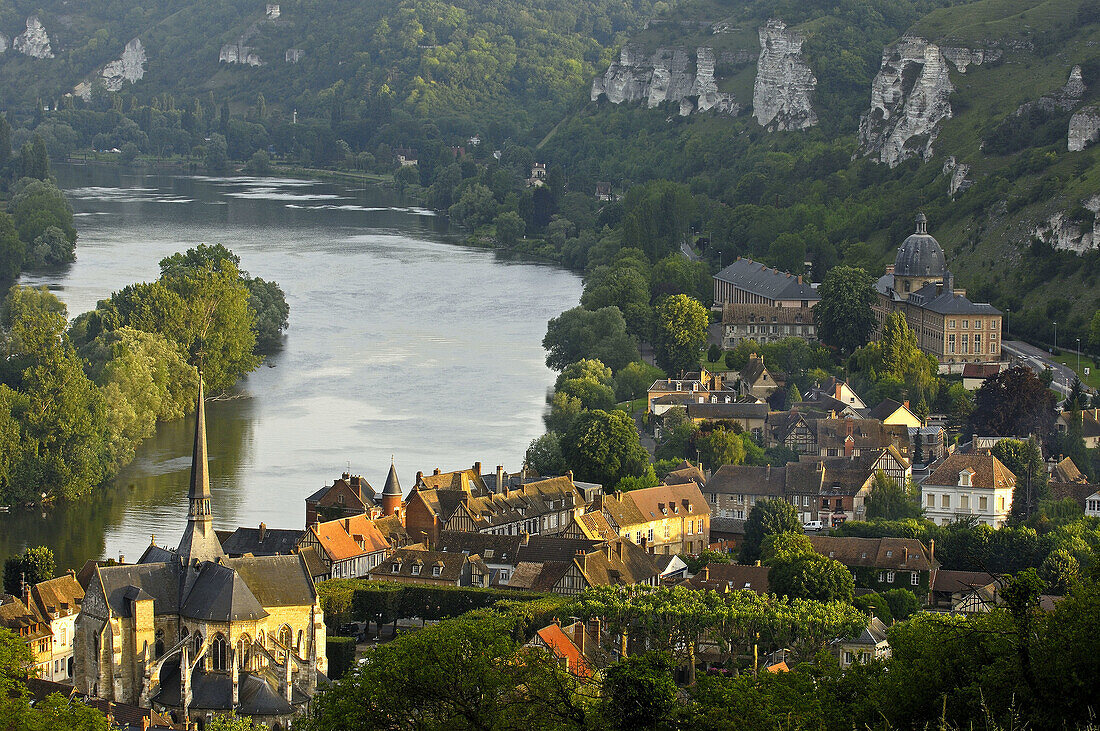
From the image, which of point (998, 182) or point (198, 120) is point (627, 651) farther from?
point (198, 120)

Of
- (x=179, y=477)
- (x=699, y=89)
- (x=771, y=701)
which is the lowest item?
(x=179, y=477)

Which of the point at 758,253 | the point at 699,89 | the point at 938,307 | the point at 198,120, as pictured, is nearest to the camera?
the point at 938,307

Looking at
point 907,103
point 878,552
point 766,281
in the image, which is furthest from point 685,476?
point 907,103

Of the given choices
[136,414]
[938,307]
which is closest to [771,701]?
[136,414]

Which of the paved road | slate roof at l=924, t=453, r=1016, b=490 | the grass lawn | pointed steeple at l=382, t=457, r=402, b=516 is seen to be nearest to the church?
pointed steeple at l=382, t=457, r=402, b=516

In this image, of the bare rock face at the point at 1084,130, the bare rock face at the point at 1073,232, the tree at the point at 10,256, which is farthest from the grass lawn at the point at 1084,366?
the tree at the point at 10,256

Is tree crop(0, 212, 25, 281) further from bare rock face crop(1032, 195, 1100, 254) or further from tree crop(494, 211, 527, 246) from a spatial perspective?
bare rock face crop(1032, 195, 1100, 254)

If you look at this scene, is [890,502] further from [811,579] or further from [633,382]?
[633,382]
